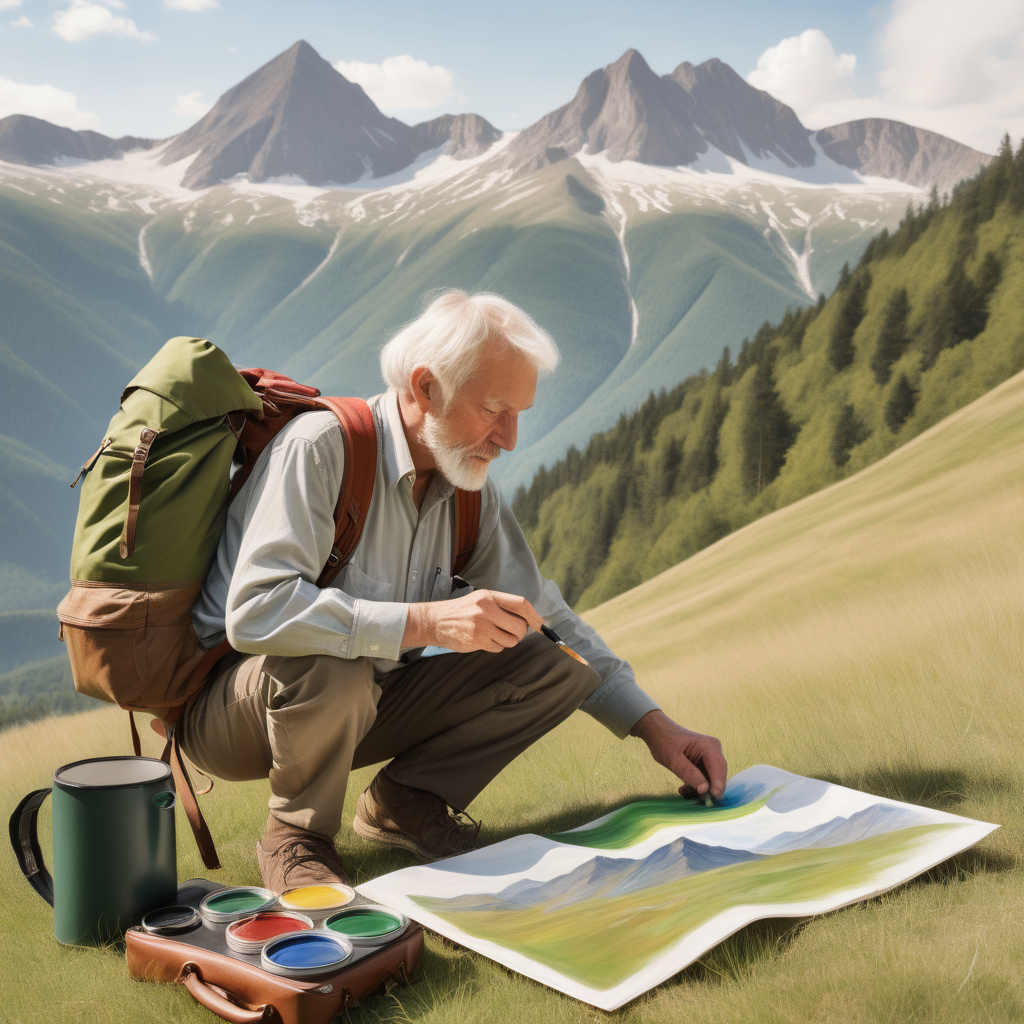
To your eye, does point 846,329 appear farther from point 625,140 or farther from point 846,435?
point 625,140

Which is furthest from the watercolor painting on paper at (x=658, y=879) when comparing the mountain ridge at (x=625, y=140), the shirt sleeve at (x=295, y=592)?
the mountain ridge at (x=625, y=140)

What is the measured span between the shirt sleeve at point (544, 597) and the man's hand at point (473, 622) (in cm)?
68

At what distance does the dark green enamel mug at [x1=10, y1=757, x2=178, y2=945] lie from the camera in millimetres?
2133

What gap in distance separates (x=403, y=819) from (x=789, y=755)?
5.02 ft

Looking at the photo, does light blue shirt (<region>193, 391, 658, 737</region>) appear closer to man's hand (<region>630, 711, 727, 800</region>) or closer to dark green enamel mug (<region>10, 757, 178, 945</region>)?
man's hand (<region>630, 711, 727, 800</region>)

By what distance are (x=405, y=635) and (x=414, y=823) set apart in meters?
0.81

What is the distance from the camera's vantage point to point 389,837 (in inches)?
116

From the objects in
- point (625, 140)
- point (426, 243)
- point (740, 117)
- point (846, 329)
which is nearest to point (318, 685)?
point (846, 329)

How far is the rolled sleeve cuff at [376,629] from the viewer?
239 cm

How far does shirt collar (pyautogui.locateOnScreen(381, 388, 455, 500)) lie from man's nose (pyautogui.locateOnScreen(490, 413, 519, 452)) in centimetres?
28

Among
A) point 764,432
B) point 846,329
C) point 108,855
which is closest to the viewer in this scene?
point 108,855

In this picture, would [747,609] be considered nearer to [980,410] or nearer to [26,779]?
[26,779]

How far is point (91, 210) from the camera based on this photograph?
16088cm

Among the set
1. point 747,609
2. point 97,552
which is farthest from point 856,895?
point 747,609
